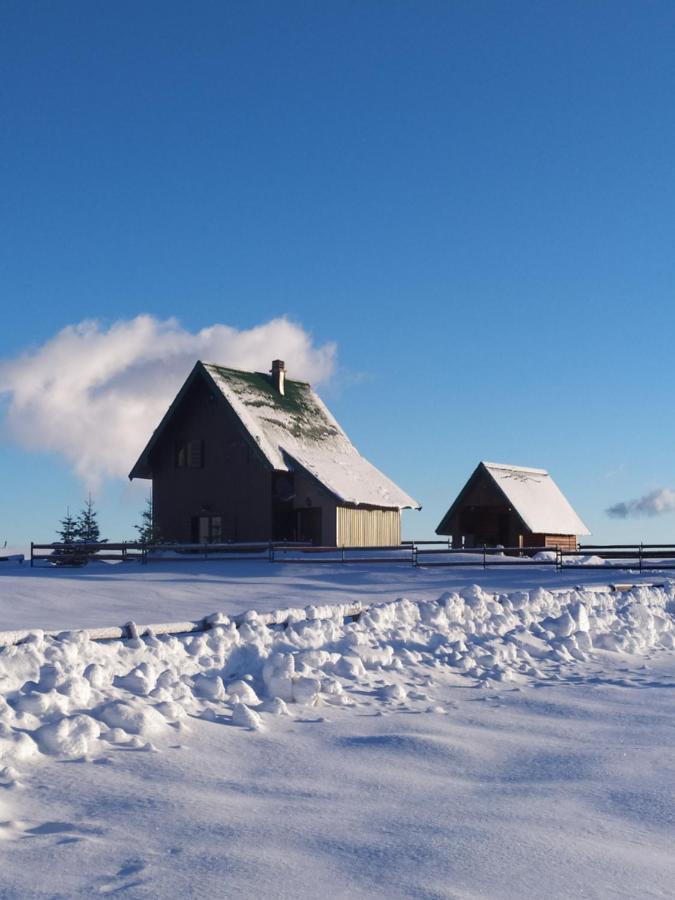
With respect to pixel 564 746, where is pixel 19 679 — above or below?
above

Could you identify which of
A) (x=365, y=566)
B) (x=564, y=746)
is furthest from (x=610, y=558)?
(x=564, y=746)

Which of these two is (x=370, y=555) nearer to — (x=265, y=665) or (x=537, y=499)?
(x=537, y=499)

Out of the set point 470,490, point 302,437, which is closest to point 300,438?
point 302,437

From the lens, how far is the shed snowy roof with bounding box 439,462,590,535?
42031mm

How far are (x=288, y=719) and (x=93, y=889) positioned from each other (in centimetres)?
344

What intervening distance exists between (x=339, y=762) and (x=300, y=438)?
3557cm

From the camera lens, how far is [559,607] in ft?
47.8

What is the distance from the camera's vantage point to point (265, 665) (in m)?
8.27

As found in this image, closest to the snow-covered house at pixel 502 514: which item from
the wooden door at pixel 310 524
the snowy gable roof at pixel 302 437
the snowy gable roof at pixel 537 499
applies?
the snowy gable roof at pixel 537 499

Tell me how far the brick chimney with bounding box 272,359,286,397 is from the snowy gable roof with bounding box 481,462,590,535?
31.5 ft

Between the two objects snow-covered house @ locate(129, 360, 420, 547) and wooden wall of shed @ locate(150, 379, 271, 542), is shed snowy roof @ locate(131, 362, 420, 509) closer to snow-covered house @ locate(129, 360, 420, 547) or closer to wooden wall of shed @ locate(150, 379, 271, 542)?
snow-covered house @ locate(129, 360, 420, 547)

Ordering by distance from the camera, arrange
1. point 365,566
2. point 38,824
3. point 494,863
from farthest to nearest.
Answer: point 365,566 < point 38,824 < point 494,863

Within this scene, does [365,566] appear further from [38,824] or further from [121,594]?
[38,824]

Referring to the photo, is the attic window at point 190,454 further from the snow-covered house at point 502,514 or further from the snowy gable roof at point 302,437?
the snow-covered house at point 502,514
